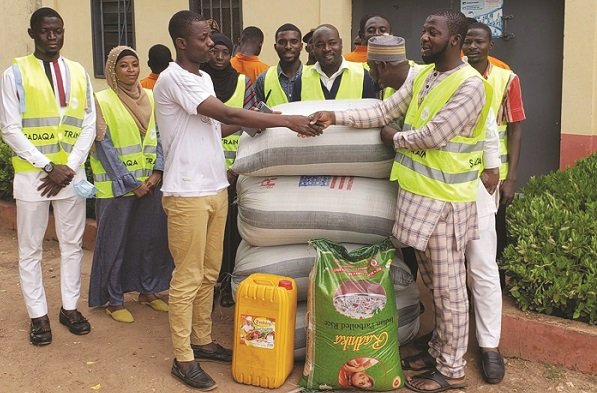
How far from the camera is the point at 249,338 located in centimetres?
392

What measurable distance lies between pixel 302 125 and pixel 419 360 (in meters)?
1.45

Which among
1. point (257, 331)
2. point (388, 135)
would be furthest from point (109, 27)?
point (257, 331)

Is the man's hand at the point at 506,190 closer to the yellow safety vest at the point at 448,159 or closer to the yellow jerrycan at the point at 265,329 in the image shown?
the yellow safety vest at the point at 448,159

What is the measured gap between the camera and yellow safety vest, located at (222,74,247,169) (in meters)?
4.90

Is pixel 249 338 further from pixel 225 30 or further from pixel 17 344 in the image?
pixel 225 30

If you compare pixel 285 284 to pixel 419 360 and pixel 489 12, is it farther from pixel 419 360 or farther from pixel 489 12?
pixel 489 12

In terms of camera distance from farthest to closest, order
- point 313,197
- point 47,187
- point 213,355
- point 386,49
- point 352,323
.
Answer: point 47,187
point 213,355
point 313,197
point 386,49
point 352,323

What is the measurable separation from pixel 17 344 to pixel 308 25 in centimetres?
485

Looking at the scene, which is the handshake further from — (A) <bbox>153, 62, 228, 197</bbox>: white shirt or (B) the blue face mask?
(B) the blue face mask

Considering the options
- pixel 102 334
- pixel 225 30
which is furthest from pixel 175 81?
pixel 225 30

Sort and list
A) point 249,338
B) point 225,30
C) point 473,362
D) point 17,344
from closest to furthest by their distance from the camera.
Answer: point 249,338, point 473,362, point 17,344, point 225,30

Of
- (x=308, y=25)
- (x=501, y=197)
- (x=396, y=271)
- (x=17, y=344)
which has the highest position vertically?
(x=308, y=25)

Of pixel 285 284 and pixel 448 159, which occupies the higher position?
pixel 448 159

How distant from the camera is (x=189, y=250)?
392 centimetres
